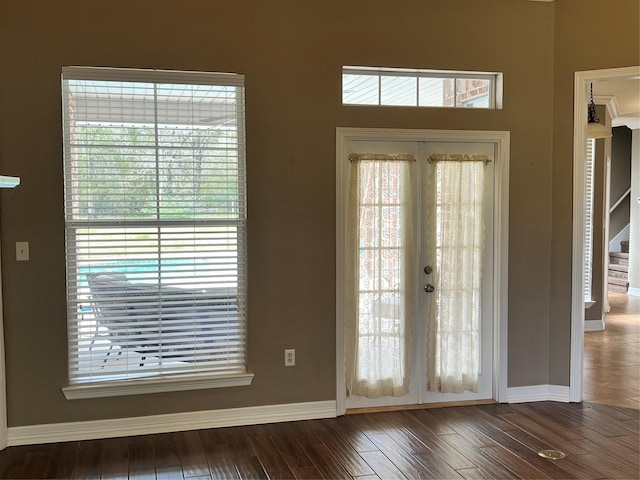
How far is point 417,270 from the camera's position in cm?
436

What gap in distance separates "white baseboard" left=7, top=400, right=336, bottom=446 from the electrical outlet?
0.29 metres

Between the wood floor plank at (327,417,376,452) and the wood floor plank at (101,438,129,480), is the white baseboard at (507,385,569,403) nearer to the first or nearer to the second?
the wood floor plank at (327,417,376,452)

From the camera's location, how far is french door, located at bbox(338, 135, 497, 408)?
4238 mm

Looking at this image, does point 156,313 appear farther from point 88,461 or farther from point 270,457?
point 270,457

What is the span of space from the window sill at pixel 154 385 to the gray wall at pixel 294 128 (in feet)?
0.21

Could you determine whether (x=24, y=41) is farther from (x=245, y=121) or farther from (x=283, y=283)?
(x=283, y=283)

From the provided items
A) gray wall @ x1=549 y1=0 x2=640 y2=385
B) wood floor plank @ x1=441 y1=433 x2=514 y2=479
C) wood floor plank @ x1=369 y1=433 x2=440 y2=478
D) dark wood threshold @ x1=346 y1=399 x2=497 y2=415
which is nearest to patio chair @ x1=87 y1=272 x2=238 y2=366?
dark wood threshold @ x1=346 y1=399 x2=497 y2=415

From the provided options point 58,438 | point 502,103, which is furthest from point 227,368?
point 502,103

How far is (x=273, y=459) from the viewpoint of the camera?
3.49 metres

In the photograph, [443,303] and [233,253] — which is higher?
[233,253]

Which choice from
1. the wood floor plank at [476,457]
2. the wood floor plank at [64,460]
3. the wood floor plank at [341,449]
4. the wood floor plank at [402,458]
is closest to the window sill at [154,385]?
the wood floor plank at [64,460]

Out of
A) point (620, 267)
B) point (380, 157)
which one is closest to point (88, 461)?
point (380, 157)

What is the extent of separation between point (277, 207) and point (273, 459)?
1.63 meters

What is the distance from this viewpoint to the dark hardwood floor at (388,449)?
3314 mm
